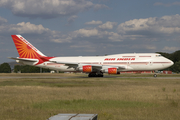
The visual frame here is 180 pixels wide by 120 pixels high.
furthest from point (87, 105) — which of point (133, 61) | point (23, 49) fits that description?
point (23, 49)

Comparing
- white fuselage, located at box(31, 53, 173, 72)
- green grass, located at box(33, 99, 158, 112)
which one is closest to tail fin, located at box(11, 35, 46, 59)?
white fuselage, located at box(31, 53, 173, 72)

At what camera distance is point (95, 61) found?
47219mm

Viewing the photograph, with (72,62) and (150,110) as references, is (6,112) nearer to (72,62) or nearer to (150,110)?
(150,110)

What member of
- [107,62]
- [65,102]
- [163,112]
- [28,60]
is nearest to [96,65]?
[107,62]

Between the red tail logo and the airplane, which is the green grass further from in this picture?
the red tail logo

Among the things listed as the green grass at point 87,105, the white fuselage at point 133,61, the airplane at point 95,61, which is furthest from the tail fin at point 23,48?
the green grass at point 87,105

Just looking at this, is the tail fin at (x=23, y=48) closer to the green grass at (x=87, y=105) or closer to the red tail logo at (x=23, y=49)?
the red tail logo at (x=23, y=49)

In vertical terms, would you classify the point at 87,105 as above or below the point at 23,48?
below

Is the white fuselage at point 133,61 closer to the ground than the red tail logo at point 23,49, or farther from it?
closer to the ground

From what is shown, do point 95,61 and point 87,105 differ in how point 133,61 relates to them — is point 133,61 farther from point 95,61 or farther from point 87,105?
point 87,105

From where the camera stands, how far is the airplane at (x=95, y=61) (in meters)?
44.9

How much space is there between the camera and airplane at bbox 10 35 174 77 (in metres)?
44.9

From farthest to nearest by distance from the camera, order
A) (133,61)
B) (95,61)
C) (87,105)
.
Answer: (95,61)
(133,61)
(87,105)

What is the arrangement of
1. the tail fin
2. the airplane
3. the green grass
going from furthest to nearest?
the tail fin
the airplane
the green grass
